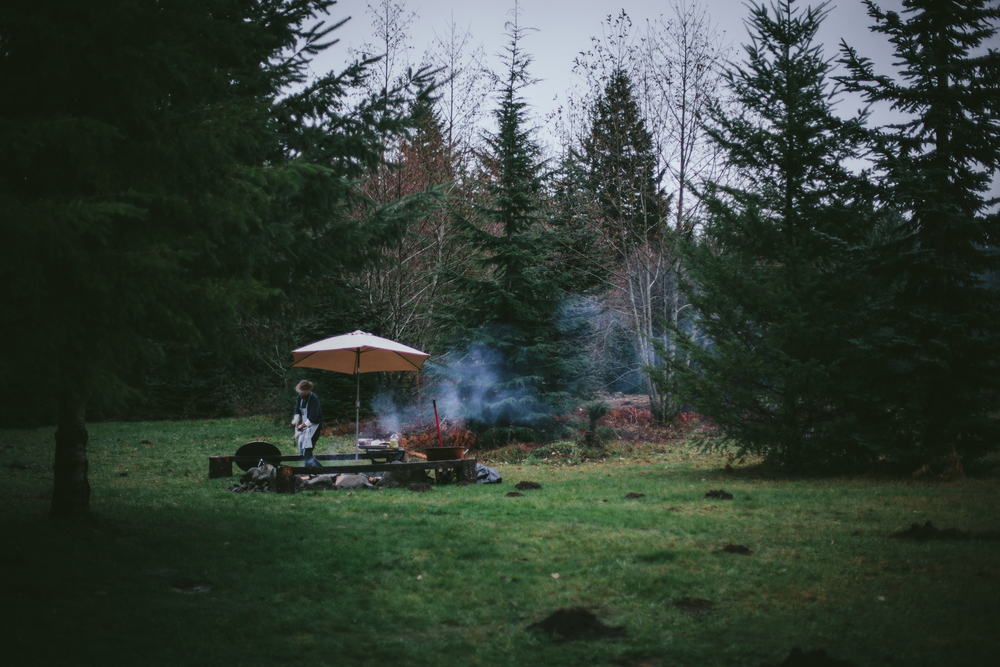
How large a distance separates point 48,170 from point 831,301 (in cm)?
1061

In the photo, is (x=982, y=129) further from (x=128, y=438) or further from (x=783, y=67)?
(x=128, y=438)

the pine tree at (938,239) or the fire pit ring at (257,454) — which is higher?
the pine tree at (938,239)

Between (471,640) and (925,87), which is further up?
(925,87)

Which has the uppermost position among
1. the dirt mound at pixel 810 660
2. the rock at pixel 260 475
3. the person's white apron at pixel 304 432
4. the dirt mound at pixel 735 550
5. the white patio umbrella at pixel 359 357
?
the white patio umbrella at pixel 359 357

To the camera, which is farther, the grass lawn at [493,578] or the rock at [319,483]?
the rock at [319,483]

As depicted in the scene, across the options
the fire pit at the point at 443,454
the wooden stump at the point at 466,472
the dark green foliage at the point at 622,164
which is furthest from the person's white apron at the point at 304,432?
the dark green foliage at the point at 622,164

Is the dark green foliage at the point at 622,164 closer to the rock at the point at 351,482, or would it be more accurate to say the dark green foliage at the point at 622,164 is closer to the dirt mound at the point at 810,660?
the rock at the point at 351,482

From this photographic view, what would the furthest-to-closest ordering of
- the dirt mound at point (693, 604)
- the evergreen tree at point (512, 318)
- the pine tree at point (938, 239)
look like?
the evergreen tree at point (512, 318) < the pine tree at point (938, 239) < the dirt mound at point (693, 604)

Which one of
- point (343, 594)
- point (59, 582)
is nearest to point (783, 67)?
point (343, 594)

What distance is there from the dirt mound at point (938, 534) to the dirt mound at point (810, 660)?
11.0 feet

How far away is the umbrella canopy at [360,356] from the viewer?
1180cm

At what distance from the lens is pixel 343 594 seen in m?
5.12

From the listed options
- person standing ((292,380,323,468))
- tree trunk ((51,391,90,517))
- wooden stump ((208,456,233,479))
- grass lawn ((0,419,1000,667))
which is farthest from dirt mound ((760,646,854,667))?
wooden stump ((208,456,233,479))

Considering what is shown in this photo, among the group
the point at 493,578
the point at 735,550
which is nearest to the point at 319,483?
the point at 493,578
